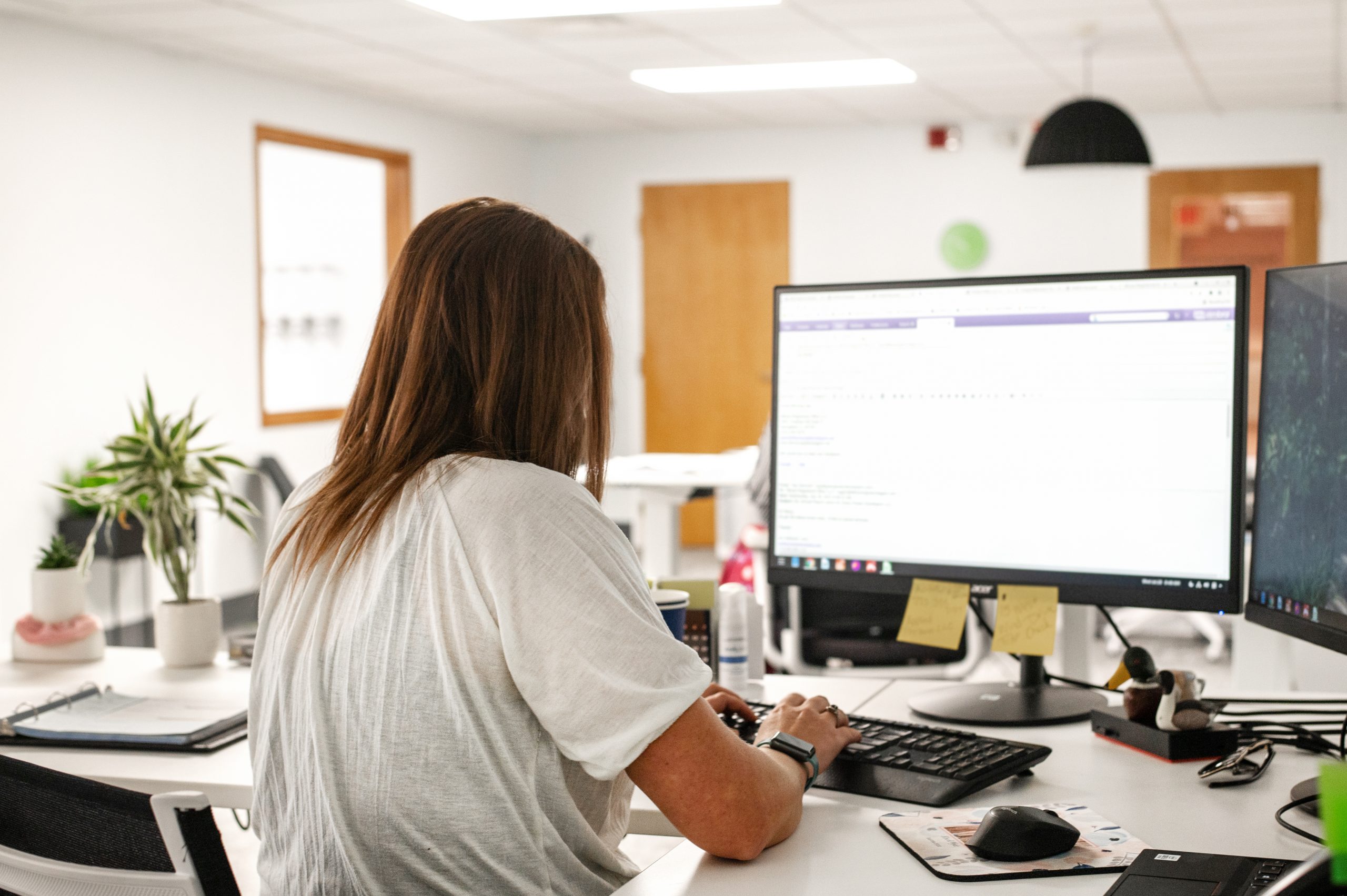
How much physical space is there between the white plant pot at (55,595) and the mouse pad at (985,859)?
4.81ft

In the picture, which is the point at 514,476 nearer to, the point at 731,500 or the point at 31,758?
the point at 31,758

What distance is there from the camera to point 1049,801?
1.24 m

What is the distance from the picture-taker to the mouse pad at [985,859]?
1050mm

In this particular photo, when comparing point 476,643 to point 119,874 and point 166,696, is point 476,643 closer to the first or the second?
Answer: point 119,874

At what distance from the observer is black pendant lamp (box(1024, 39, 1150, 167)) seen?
5047 millimetres

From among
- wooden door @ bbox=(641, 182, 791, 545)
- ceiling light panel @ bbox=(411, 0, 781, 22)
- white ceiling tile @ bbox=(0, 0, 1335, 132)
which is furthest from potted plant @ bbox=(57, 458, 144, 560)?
wooden door @ bbox=(641, 182, 791, 545)

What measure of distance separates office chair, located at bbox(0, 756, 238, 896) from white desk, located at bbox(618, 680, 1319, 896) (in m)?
0.33

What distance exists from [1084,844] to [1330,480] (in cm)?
42

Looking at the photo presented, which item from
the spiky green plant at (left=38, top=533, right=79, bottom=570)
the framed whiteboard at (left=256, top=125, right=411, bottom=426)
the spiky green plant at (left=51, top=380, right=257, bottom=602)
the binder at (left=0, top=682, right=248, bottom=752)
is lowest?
the binder at (left=0, top=682, right=248, bottom=752)

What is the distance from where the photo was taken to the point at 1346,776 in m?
0.41

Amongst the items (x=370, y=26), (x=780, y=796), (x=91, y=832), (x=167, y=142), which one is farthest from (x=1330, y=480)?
(x=167, y=142)

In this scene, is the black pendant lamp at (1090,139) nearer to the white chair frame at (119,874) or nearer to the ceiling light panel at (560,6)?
the ceiling light panel at (560,6)

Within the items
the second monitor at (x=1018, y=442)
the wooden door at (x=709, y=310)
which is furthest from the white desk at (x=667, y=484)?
the wooden door at (x=709, y=310)

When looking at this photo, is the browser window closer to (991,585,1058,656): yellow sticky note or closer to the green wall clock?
(991,585,1058,656): yellow sticky note
